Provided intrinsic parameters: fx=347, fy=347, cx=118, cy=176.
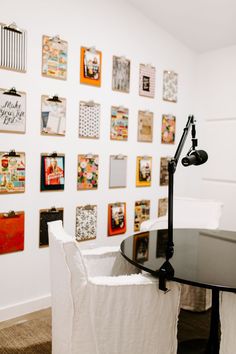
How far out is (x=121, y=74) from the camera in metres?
3.25

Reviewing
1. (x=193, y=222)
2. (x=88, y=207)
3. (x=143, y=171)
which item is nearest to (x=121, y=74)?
(x=143, y=171)

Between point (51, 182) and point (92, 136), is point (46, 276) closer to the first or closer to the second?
point (51, 182)

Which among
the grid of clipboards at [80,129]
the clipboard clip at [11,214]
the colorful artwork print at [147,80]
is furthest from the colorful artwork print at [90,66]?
the clipboard clip at [11,214]

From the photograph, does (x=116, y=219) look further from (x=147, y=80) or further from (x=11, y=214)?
(x=147, y=80)

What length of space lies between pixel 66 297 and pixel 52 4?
2.24m

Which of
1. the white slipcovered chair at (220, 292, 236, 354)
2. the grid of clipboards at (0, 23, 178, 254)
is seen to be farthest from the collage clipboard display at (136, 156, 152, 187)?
the white slipcovered chair at (220, 292, 236, 354)

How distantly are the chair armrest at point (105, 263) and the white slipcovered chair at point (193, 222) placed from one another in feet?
2.13

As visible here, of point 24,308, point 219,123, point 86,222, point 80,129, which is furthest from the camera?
point 219,123

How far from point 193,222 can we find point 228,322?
1426 millimetres

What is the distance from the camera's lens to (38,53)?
2688 millimetres

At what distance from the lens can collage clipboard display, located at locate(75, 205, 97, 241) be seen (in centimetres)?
305

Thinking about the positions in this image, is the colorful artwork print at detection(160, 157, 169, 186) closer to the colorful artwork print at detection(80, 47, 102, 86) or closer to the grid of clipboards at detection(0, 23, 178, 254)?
the grid of clipboards at detection(0, 23, 178, 254)

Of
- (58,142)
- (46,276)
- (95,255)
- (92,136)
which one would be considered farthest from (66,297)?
(92,136)

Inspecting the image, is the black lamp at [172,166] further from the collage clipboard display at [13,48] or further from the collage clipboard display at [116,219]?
the collage clipboard display at [13,48]
